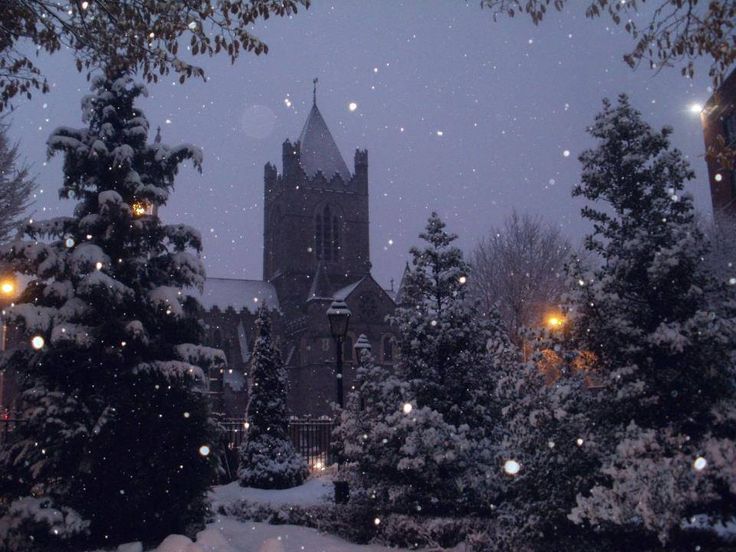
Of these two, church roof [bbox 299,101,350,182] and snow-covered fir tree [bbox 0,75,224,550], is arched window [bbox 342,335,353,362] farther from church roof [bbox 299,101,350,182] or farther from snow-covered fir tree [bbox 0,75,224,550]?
snow-covered fir tree [bbox 0,75,224,550]

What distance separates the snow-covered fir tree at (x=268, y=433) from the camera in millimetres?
17484

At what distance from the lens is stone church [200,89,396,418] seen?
49.4 m

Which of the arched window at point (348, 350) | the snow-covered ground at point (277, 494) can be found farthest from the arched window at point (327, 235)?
the snow-covered ground at point (277, 494)

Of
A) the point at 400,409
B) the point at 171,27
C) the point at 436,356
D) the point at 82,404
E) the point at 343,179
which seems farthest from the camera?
the point at 343,179

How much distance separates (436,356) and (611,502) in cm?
483

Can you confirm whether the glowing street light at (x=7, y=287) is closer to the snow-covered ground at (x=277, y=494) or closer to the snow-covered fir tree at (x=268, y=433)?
the snow-covered ground at (x=277, y=494)

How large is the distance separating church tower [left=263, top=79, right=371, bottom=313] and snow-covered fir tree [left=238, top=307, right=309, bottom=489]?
113ft

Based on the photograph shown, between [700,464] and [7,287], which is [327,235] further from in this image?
[700,464]

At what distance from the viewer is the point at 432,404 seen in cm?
1141

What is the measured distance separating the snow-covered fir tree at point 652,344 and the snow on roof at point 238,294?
154 feet

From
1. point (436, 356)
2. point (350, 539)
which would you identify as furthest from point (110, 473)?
point (436, 356)

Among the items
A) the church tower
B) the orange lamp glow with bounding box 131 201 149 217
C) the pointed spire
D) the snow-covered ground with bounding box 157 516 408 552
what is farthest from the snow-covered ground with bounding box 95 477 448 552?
the pointed spire

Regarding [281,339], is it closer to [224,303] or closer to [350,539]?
[224,303]

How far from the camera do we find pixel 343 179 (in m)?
61.3
